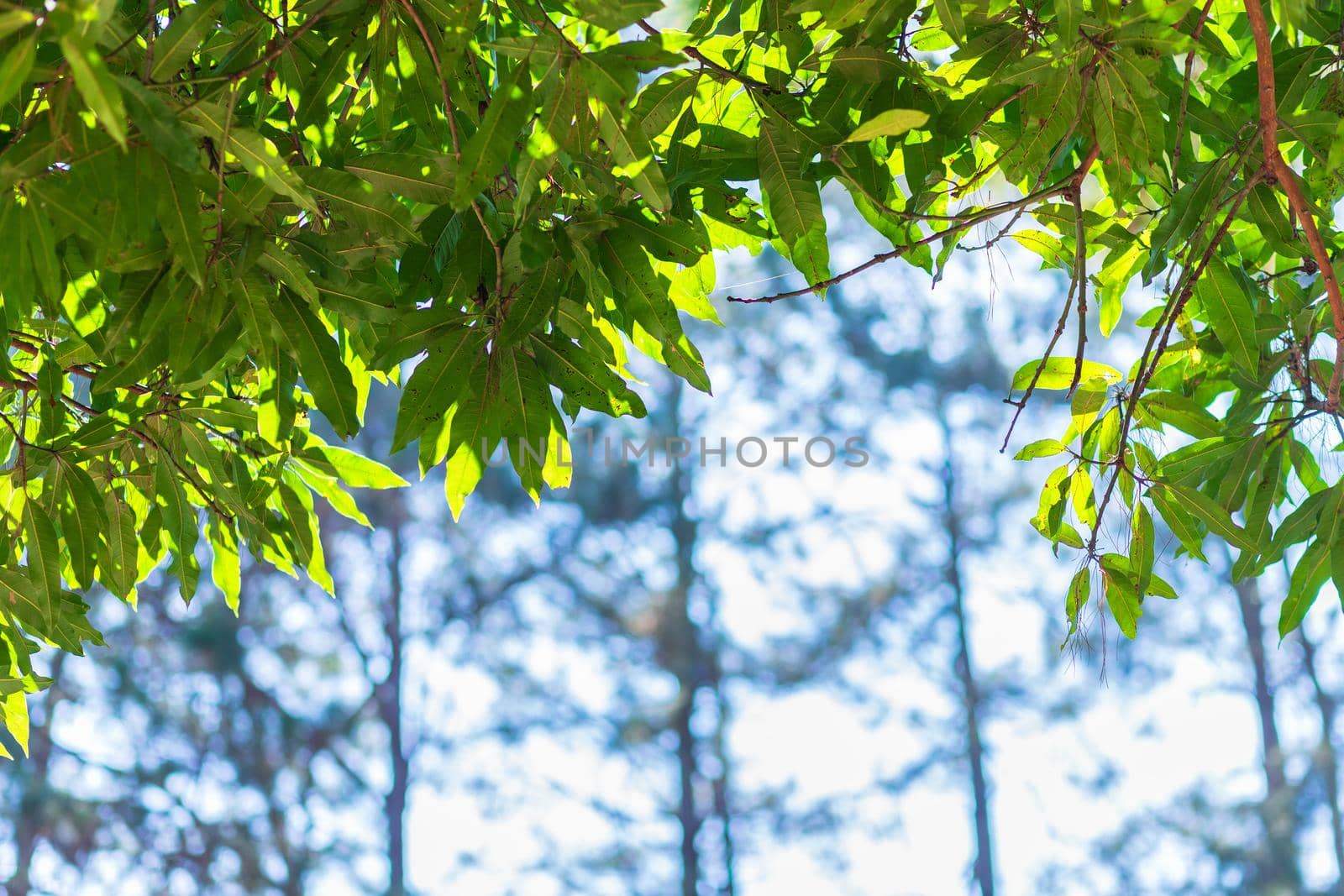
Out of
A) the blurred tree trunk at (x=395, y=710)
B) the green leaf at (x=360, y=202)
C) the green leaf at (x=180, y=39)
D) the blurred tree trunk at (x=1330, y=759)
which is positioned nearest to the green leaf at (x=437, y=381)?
the green leaf at (x=360, y=202)

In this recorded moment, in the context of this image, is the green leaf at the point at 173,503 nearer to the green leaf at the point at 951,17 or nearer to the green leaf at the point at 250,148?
the green leaf at the point at 250,148

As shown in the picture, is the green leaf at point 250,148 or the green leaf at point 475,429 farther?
the green leaf at point 475,429

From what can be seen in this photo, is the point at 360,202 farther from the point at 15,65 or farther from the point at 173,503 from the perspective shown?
the point at 173,503

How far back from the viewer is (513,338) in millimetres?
1286

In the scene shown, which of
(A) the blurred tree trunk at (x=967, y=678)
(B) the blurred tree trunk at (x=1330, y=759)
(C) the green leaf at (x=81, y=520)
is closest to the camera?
(C) the green leaf at (x=81, y=520)

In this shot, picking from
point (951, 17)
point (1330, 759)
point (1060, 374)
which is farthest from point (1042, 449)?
point (1330, 759)

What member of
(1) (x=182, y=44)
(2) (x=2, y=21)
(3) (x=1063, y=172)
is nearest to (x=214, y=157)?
(1) (x=182, y=44)

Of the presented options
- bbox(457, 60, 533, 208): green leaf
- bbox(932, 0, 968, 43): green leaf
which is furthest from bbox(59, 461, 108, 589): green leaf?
bbox(932, 0, 968, 43): green leaf

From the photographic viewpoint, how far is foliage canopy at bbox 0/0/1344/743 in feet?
3.48

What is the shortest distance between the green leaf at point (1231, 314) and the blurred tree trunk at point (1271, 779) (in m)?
7.27

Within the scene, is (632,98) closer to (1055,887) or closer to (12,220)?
(12,220)

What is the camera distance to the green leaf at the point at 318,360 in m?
1.26

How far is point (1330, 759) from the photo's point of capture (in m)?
7.90

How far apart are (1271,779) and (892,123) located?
8395 millimetres
